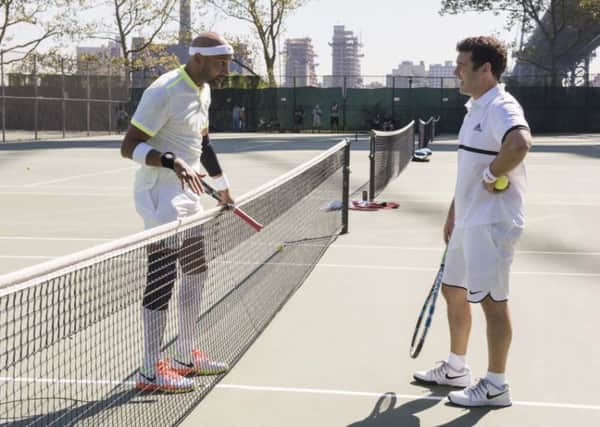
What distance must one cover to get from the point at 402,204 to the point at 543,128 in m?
36.6

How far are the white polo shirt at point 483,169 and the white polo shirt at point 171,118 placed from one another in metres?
1.41

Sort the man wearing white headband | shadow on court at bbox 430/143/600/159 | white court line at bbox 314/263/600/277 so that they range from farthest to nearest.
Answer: shadow on court at bbox 430/143/600/159, white court line at bbox 314/263/600/277, the man wearing white headband

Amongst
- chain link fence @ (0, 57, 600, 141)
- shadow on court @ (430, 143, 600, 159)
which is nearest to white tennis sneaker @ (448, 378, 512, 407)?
shadow on court @ (430, 143, 600, 159)

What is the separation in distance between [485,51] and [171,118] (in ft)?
5.28

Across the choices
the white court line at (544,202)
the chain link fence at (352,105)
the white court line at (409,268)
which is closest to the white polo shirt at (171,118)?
the white court line at (409,268)

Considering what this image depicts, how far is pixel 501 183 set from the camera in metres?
4.41

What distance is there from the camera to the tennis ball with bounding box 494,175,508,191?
4.39 metres

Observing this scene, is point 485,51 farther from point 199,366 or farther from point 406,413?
point 199,366

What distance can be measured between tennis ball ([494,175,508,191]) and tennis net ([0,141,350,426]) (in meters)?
1.49

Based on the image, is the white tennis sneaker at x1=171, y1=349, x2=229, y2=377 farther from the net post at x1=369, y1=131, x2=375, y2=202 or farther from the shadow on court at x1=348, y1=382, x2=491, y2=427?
the net post at x1=369, y1=131, x2=375, y2=202

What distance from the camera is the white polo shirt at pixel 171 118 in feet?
15.3

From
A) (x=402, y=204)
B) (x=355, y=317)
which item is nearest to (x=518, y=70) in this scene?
(x=402, y=204)

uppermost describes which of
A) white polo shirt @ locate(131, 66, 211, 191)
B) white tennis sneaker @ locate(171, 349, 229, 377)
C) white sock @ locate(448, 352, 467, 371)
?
white polo shirt @ locate(131, 66, 211, 191)

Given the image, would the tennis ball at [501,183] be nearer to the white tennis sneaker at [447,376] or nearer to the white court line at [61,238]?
the white tennis sneaker at [447,376]
